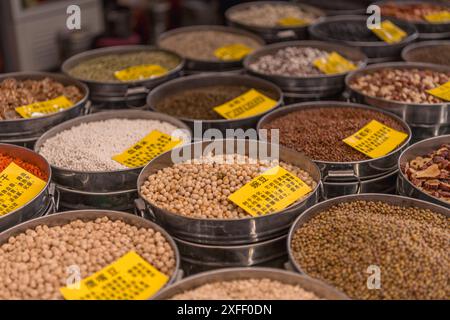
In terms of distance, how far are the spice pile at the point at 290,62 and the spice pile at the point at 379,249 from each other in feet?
3.73

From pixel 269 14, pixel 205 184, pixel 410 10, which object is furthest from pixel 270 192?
pixel 410 10

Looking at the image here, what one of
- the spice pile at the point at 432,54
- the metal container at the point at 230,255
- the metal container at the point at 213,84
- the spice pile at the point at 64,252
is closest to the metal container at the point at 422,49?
the spice pile at the point at 432,54

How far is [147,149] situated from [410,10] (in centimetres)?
233

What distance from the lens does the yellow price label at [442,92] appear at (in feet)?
8.44

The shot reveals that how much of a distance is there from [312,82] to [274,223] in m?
1.10

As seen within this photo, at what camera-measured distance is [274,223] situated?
1.82 meters

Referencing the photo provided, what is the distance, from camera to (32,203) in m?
1.90

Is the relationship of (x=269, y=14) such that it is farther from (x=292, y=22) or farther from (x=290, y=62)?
(x=290, y=62)

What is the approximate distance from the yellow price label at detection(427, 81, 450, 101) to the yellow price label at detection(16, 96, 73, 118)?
172 cm

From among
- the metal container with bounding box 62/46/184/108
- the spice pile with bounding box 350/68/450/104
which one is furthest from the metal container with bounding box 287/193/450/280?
the metal container with bounding box 62/46/184/108

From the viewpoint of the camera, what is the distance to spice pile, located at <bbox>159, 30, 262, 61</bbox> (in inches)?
130

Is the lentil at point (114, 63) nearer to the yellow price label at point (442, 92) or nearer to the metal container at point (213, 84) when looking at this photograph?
the metal container at point (213, 84)

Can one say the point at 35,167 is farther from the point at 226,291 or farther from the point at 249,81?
the point at 249,81
